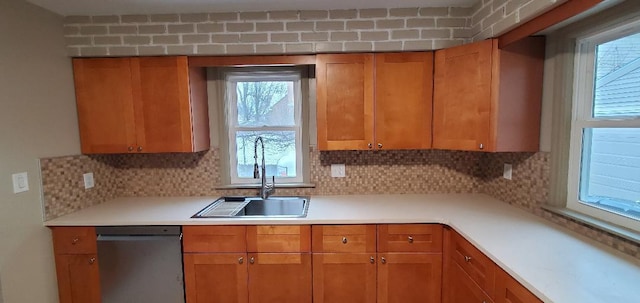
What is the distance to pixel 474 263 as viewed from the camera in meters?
1.47

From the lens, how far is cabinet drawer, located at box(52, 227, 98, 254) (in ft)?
6.00

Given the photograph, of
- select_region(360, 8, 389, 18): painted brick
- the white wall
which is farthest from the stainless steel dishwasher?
select_region(360, 8, 389, 18): painted brick

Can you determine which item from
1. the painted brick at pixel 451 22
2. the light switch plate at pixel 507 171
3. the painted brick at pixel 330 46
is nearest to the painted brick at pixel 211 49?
the painted brick at pixel 330 46

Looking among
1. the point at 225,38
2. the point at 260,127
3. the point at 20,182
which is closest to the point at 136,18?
the point at 225,38

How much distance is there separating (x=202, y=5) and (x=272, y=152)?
119 centimetres

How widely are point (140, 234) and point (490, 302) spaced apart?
6.78ft

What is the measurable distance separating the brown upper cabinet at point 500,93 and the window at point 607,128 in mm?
198

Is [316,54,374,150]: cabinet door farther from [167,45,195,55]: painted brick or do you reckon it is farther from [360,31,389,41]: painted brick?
[167,45,195,55]: painted brick

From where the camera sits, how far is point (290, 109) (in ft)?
7.80

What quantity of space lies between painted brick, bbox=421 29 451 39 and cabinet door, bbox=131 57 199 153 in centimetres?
172

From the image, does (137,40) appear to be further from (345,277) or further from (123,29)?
(345,277)

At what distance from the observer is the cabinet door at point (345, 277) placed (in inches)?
71.7

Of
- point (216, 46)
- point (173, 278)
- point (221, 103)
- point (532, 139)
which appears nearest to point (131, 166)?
point (221, 103)

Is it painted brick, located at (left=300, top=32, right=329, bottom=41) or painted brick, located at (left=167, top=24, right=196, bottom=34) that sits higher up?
painted brick, located at (left=167, top=24, right=196, bottom=34)
